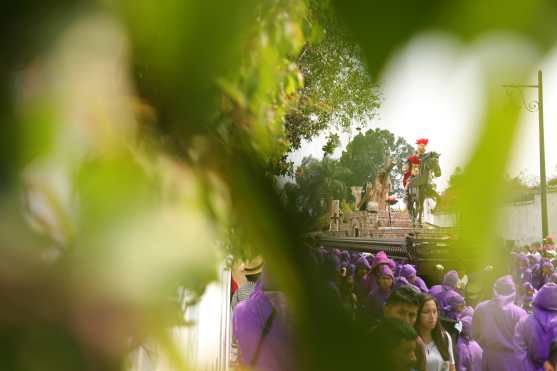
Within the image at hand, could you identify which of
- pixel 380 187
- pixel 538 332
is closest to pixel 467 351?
pixel 538 332

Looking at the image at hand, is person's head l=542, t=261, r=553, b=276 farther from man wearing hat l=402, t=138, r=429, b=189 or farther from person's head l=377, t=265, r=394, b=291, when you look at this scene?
man wearing hat l=402, t=138, r=429, b=189

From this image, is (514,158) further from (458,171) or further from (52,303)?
(52,303)

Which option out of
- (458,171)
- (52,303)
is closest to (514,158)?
(458,171)

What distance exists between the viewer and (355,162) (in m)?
0.17

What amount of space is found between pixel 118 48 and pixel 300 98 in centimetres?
6

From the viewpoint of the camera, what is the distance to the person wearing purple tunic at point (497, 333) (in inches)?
87.3

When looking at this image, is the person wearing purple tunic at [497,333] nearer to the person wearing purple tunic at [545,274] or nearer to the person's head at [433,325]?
the person's head at [433,325]

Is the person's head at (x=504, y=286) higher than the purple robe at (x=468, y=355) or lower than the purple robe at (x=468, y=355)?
higher

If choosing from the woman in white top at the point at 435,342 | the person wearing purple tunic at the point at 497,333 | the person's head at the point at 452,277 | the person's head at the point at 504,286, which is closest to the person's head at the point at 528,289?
the person wearing purple tunic at the point at 497,333

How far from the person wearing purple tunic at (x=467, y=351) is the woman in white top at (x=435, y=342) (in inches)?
7.4

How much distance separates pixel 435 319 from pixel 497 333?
2.23 ft

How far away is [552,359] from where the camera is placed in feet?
6.97

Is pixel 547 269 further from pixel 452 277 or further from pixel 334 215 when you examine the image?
pixel 334 215

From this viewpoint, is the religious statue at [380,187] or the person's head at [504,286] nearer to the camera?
the religious statue at [380,187]
